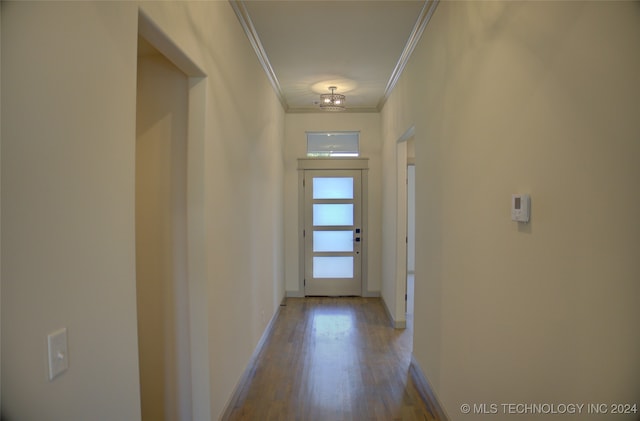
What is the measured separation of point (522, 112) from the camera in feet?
4.28

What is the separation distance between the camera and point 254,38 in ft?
9.44

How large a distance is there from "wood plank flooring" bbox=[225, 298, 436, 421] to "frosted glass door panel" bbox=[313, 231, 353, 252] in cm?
116

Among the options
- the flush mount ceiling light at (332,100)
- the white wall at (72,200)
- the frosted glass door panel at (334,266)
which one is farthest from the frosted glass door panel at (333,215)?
the white wall at (72,200)

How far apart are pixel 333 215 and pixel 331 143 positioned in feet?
3.80

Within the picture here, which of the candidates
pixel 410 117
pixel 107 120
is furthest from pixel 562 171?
pixel 410 117

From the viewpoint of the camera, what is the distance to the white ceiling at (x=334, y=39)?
246cm

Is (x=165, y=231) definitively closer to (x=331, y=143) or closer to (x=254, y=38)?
(x=254, y=38)

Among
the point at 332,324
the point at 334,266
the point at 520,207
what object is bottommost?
the point at 332,324

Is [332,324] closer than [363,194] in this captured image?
Yes

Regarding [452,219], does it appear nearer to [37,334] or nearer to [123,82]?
[123,82]

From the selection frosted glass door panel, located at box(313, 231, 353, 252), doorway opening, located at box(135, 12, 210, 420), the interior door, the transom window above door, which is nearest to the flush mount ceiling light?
the transom window above door

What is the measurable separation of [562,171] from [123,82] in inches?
59.0

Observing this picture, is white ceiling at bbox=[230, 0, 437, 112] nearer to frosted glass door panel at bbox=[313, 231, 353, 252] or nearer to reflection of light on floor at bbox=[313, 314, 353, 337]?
frosted glass door panel at bbox=[313, 231, 353, 252]

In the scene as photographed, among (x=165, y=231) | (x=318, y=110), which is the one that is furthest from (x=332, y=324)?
(x=318, y=110)
